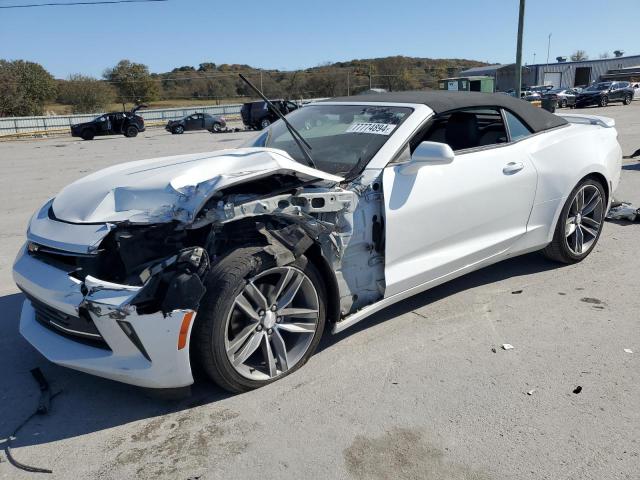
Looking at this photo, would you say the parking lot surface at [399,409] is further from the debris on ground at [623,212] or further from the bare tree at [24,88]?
the bare tree at [24,88]

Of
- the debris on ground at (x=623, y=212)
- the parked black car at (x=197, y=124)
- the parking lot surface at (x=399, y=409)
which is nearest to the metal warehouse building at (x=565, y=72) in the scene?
the parked black car at (x=197, y=124)

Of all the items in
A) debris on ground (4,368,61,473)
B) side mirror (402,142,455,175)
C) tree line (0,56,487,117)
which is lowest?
debris on ground (4,368,61,473)

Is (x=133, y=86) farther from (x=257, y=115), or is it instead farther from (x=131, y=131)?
(x=257, y=115)

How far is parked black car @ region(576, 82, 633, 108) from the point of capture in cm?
3409

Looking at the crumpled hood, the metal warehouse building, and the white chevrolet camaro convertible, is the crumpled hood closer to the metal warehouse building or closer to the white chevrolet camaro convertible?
the white chevrolet camaro convertible

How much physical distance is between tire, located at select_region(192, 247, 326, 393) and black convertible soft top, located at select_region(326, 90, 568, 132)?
1.70 meters

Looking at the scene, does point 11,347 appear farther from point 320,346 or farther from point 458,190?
point 458,190

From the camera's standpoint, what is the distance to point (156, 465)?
246 cm

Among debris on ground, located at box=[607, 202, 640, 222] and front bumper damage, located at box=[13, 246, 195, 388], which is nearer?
front bumper damage, located at box=[13, 246, 195, 388]

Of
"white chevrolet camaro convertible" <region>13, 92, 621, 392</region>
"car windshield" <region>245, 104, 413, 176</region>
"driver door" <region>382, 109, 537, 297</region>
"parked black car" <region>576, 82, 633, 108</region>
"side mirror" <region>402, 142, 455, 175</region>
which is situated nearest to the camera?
"white chevrolet camaro convertible" <region>13, 92, 621, 392</region>

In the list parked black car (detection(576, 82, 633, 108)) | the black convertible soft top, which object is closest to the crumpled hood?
the black convertible soft top

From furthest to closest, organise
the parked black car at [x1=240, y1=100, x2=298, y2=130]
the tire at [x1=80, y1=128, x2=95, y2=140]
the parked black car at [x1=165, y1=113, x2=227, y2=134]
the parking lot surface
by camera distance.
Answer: the parked black car at [x1=165, y1=113, x2=227, y2=134] < the tire at [x1=80, y1=128, x2=95, y2=140] < the parked black car at [x1=240, y1=100, x2=298, y2=130] < the parking lot surface

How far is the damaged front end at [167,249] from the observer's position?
2.61m

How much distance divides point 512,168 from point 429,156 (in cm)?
107
